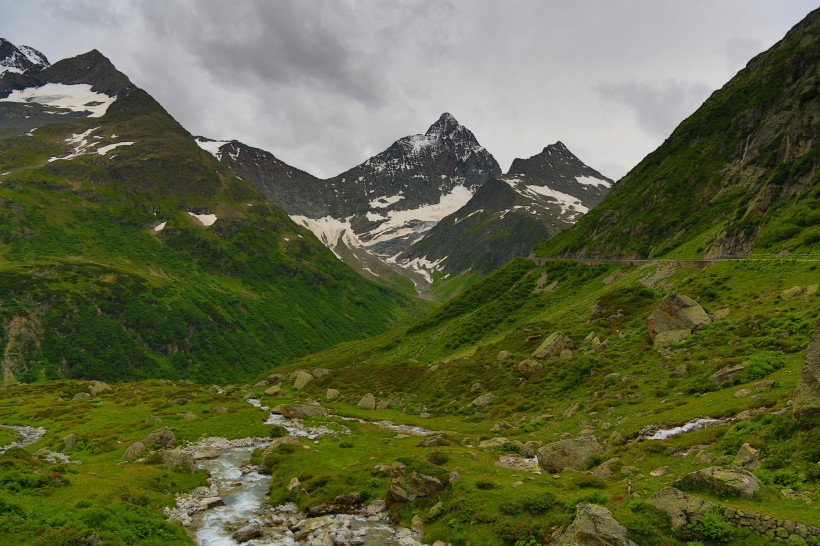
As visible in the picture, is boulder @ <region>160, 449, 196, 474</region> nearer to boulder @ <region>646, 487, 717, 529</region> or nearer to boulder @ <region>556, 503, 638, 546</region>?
boulder @ <region>556, 503, 638, 546</region>

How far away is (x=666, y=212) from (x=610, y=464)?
120m

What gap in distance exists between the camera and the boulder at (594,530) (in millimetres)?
19438

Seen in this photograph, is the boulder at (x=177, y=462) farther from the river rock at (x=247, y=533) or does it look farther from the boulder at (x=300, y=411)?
the boulder at (x=300, y=411)

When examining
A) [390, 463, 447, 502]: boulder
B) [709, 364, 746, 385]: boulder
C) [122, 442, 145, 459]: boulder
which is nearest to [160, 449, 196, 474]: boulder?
[122, 442, 145, 459]: boulder

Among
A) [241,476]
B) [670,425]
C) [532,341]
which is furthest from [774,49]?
[241,476]

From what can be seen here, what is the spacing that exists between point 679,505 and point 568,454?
1373cm

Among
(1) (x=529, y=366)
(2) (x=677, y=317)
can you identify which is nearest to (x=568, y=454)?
(2) (x=677, y=317)

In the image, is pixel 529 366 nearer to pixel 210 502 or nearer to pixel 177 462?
pixel 210 502

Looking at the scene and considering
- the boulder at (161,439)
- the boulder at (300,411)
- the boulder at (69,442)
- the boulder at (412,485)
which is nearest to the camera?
the boulder at (412,485)

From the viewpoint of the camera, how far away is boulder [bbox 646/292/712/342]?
52.0 m

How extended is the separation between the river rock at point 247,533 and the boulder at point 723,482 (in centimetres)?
2412

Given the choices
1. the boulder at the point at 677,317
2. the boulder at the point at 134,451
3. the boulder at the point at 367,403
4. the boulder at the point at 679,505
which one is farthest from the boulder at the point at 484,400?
the boulder at the point at 679,505

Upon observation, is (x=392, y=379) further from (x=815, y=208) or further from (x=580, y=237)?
(x=580, y=237)

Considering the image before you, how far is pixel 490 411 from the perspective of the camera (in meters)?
62.4
